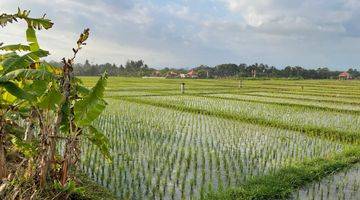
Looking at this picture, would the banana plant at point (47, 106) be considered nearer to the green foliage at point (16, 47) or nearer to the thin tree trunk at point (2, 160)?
the thin tree trunk at point (2, 160)

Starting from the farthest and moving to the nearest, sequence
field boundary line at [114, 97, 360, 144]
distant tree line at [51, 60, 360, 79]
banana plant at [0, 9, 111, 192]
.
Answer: distant tree line at [51, 60, 360, 79] → field boundary line at [114, 97, 360, 144] → banana plant at [0, 9, 111, 192]

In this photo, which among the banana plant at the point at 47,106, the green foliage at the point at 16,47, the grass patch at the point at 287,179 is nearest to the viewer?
the banana plant at the point at 47,106

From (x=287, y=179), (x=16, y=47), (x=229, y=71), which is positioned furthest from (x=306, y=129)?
(x=229, y=71)

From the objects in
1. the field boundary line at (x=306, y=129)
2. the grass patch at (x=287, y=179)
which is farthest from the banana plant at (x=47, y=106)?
the field boundary line at (x=306, y=129)

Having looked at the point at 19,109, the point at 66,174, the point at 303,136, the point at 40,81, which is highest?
the point at 40,81

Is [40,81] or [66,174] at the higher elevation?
[40,81]

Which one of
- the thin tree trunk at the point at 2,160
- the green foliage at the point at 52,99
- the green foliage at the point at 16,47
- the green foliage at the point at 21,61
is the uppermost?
the green foliage at the point at 16,47

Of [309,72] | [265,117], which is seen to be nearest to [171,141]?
[265,117]

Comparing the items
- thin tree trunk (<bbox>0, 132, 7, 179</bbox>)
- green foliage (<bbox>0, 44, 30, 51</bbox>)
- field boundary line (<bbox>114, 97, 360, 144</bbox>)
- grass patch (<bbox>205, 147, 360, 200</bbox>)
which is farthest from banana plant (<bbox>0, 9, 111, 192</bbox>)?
field boundary line (<bbox>114, 97, 360, 144</bbox>)

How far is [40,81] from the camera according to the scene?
154 inches

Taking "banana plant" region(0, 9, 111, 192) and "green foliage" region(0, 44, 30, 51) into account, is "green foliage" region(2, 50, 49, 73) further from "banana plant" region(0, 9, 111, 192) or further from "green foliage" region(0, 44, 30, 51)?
"green foliage" region(0, 44, 30, 51)

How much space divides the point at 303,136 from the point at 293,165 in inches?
126

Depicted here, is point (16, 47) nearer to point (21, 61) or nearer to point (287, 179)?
point (21, 61)

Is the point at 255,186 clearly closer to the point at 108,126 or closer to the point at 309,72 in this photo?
the point at 108,126
